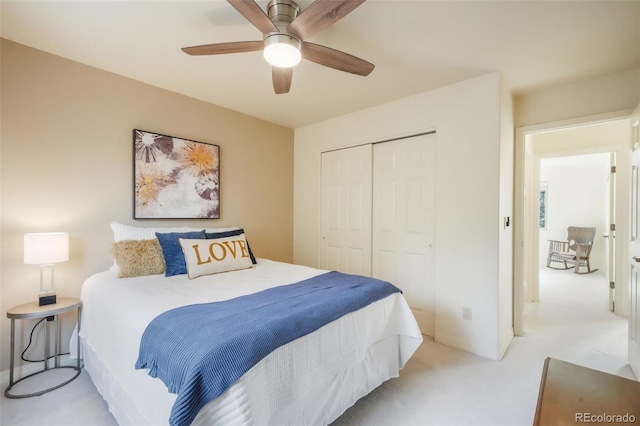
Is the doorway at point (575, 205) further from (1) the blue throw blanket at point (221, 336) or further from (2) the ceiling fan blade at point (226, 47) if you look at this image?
(2) the ceiling fan blade at point (226, 47)

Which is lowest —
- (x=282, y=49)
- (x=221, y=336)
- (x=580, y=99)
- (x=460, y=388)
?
(x=460, y=388)

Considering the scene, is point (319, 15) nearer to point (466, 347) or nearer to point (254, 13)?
point (254, 13)

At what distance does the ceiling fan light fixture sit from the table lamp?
1.90m

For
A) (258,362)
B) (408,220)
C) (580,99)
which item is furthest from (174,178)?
(580,99)

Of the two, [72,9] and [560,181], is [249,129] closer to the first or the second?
[72,9]

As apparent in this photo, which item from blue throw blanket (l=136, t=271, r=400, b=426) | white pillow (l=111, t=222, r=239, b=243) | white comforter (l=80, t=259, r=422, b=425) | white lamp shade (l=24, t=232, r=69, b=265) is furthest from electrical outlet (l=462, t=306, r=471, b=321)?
white lamp shade (l=24, t=232, r=69, b=265)

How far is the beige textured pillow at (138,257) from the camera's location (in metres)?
2.16

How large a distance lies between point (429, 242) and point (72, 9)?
326cm

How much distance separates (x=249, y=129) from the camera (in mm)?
3572

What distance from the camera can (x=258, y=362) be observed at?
117 cm

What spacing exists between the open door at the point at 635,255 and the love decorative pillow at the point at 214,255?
3.01m

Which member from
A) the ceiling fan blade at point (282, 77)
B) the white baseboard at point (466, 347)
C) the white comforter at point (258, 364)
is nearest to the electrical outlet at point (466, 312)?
the white baseboard at point (466, 347)

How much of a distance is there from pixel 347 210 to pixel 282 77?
1.93 meters

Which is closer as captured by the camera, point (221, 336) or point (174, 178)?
point (221, 336)
